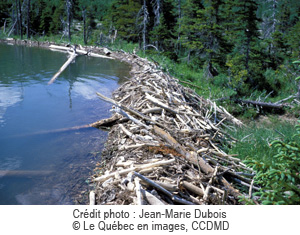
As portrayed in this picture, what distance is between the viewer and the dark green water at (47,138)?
5176mm

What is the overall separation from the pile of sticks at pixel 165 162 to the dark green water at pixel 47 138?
64 cm

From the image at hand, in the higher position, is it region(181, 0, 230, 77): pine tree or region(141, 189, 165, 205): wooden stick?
region(181, 0, 230, 77): pine tree

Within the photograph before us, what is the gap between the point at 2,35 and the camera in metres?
44.2

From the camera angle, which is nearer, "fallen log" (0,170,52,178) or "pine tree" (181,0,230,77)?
"fallen log" (0,170,52,178)

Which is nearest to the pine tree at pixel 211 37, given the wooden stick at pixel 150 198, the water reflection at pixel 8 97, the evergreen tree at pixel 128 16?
the water reflection at pixel 8 97

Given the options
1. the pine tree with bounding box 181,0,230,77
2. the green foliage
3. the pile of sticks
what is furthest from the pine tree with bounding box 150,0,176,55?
the green foliage

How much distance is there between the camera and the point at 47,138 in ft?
24.3

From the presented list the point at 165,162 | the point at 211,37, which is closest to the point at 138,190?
the point at 165,162

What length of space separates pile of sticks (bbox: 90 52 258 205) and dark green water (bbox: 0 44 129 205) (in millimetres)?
640

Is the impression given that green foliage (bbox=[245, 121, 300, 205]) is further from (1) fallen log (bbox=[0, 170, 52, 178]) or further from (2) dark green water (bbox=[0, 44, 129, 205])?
(1) fallen log (bbox=[0, 170, 52, 178])

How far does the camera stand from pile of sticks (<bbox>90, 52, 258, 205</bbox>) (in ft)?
13.9
